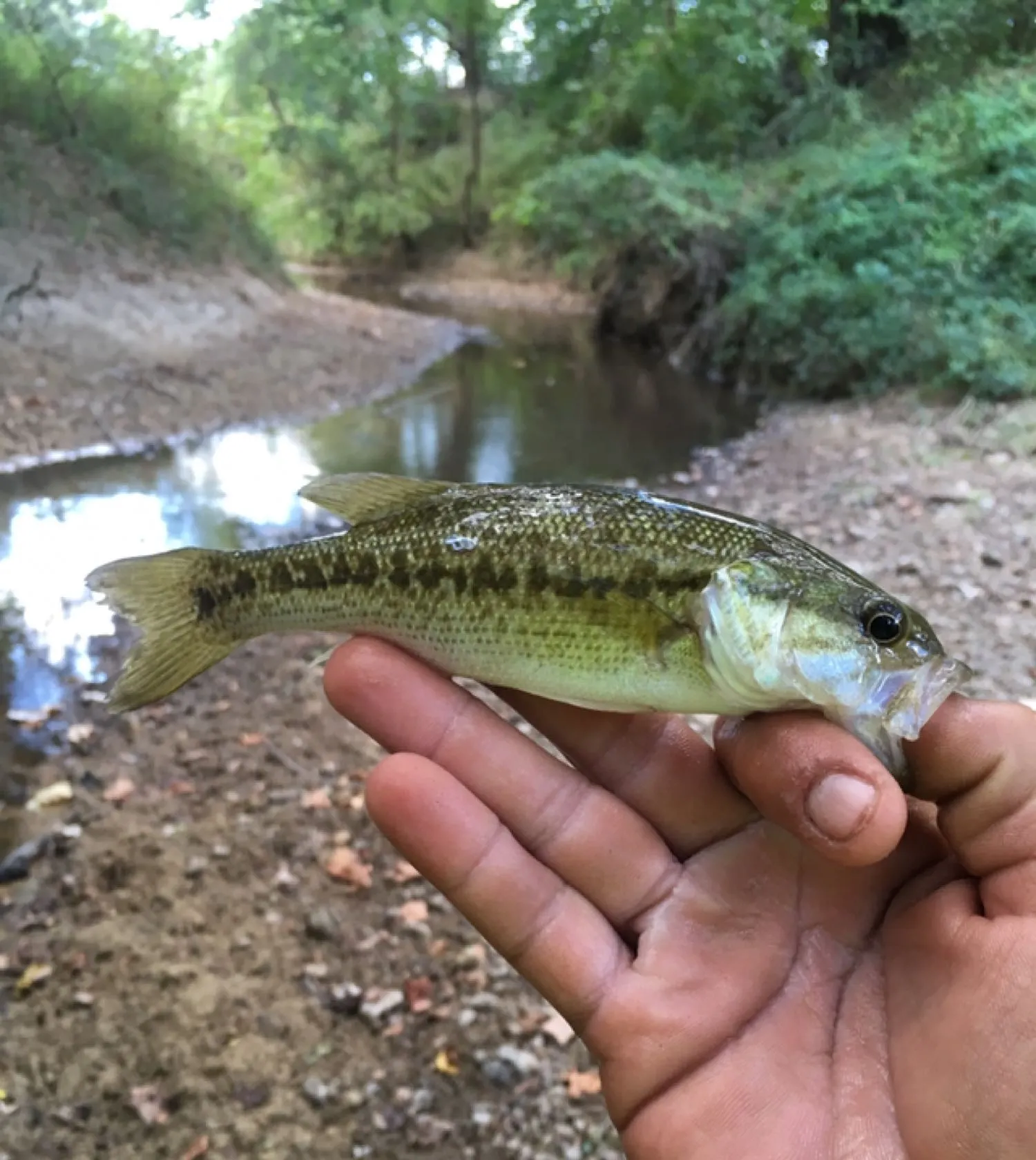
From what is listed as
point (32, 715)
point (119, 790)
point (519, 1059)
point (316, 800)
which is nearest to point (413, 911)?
point (519, 1059)

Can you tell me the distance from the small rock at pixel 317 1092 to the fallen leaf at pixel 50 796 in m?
2.18

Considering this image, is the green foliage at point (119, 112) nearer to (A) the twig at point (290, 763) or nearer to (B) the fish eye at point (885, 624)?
(A) the twig at point (290, 763)

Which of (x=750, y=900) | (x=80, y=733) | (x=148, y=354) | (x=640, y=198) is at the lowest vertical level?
(x=80, y=733)

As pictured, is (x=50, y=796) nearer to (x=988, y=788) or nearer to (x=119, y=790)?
(x=119, y=790)

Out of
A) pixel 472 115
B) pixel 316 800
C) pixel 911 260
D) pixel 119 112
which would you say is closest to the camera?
pixel 316 800

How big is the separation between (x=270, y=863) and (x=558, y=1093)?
1.60 metres

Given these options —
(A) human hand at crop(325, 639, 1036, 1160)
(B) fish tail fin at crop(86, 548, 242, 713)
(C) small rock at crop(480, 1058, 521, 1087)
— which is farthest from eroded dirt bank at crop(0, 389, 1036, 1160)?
(B) fish tail fin at crop(86, 548, 242, 713)

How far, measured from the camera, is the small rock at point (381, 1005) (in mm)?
3311

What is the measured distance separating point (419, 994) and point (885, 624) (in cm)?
239

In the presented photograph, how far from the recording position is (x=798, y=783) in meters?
1.73

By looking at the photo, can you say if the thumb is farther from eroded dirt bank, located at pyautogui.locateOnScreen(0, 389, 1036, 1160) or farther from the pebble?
the pebble

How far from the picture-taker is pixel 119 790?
4555mm

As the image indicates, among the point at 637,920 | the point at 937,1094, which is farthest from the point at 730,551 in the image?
the point at 937,1094

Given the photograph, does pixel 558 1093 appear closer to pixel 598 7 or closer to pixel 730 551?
pixel 730 551
